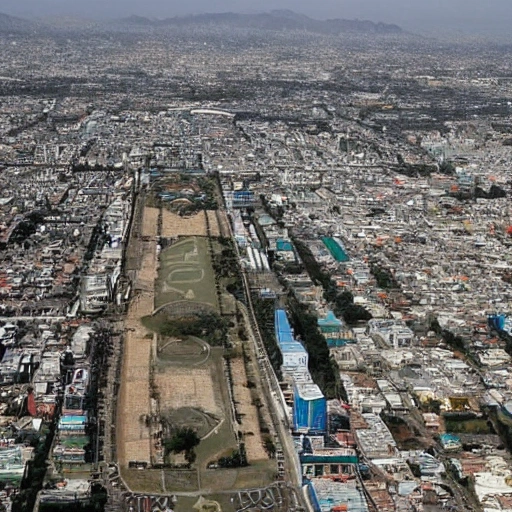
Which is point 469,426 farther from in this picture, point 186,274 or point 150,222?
point 150,222

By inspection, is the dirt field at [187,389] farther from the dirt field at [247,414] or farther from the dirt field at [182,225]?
the dirt field at [182,225]

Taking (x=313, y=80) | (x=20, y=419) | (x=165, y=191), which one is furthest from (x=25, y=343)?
(x=313, y=80)

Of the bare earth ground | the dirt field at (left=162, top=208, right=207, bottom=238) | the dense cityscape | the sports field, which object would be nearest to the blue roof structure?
the dense cityscape

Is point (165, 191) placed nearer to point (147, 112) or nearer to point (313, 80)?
point (147, 112)

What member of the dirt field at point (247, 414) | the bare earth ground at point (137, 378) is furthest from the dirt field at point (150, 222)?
the dirt field at point (247, 414)

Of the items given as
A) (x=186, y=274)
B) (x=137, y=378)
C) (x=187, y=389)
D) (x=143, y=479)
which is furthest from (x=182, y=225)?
(x=143, y=479)

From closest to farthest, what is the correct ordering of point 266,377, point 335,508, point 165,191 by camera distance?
point 335,508 → point 266,377 → point 165,191

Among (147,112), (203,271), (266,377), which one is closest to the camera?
(266,377)
